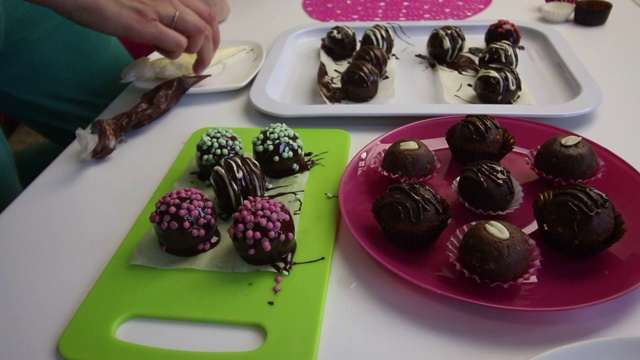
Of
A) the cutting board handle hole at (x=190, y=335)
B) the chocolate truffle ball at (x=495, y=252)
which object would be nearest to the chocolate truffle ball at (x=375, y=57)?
the chocolate truffle ball at (x=495, y=252)

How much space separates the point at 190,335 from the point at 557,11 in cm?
173

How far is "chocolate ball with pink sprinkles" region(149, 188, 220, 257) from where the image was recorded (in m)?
0.90

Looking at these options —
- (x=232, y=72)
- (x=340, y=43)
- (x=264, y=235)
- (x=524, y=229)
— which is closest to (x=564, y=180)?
(x=524, y=229)

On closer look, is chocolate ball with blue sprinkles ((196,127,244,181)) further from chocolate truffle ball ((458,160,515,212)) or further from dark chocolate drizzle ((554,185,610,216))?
dark chocolate drizzle ((554,185,610,216))

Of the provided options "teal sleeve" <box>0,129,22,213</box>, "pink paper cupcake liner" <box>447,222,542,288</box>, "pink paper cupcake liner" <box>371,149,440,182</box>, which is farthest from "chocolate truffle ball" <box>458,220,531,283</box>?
"teal sleeve" <box>0,129,22,213</box>

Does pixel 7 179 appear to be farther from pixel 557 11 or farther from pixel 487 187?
pixel 557 11

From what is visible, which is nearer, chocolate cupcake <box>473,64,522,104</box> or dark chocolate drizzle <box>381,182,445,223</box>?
dark chocolate drizzle <box>381,182,445,223</box>

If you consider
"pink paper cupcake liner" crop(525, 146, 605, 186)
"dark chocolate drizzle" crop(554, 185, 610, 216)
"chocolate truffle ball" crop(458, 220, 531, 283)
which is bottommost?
"pink paper cupcake liner" crop(525, 146, 605, 186)

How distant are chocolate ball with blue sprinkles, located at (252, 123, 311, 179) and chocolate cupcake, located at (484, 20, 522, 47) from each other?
0.89 m

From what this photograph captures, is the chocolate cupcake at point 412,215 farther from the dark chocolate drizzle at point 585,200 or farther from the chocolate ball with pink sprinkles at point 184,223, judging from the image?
the chocolate ball with pink sprinkles at point 184,223

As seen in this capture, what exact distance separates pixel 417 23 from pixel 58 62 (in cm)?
125

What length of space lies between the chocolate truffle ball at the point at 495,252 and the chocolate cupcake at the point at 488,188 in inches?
4.3

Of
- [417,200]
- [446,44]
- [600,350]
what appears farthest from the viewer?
[446,44]

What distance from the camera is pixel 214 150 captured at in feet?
3.61
